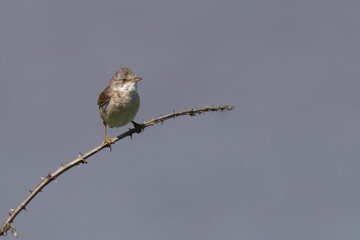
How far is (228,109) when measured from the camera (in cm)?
511

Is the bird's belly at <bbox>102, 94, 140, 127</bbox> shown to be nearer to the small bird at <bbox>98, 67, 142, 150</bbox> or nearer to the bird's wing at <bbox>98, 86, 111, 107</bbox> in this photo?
the small bird at <bbox>98, 67, 142, 150</bbox>

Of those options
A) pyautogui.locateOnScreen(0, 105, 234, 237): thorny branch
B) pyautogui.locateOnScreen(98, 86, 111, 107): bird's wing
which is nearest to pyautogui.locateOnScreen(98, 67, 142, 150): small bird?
pyautogui.locateOnScreen(98, 86, 111, 107): bird's wing

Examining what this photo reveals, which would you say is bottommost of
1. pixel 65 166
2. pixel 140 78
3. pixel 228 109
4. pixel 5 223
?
pixel 5 223

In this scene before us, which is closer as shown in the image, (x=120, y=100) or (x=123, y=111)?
→ (x=123, y=111)

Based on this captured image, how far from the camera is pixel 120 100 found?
11.6m

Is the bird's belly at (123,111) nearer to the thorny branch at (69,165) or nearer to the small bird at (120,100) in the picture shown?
the small bird at (120,100)

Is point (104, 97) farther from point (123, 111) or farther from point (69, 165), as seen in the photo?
point (69, 165)

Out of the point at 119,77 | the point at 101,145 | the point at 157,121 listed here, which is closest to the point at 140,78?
the point at 119,77

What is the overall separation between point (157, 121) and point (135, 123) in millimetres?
5799

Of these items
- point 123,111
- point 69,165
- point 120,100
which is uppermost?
point 120,100

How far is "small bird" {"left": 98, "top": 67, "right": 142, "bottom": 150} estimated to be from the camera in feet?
37.6

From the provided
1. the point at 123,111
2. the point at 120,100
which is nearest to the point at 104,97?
the point at 120,100

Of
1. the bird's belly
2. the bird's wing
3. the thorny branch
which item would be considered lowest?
the thorny branch

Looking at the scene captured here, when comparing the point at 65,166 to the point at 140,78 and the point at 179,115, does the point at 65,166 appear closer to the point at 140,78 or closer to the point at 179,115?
the point at 179,115
